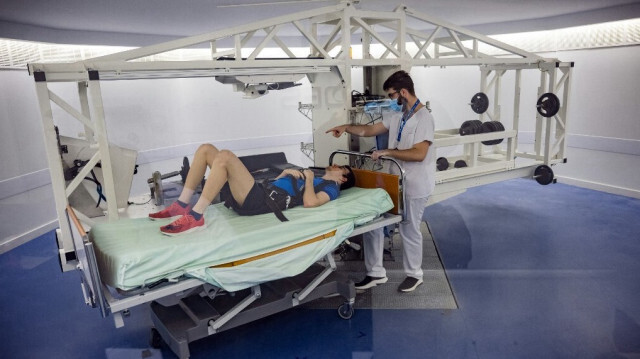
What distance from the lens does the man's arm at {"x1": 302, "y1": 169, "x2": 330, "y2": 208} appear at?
3.04 m

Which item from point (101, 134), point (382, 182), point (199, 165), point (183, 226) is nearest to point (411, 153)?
point (382, 182)

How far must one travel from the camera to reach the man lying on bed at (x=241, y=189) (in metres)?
2.91

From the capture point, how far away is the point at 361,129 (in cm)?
374

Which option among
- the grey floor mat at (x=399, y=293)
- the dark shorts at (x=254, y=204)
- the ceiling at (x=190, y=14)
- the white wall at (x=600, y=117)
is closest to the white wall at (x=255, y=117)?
the white wall at (x=600, y=117)

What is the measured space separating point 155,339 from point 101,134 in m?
1.38

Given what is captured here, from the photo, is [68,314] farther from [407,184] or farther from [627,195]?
[627,195]

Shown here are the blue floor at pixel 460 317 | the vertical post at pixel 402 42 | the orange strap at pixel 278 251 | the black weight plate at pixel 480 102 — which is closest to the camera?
the orange strap at pixel 278 251

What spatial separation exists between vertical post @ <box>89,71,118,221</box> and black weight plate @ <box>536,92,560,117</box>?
447cm

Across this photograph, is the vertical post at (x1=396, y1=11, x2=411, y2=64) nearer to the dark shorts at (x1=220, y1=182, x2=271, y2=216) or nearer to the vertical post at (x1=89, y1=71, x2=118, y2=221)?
the dark shorts at (x1=220, y1=182, x2=271, y2=216)

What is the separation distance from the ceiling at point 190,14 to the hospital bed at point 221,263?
1.89 meters

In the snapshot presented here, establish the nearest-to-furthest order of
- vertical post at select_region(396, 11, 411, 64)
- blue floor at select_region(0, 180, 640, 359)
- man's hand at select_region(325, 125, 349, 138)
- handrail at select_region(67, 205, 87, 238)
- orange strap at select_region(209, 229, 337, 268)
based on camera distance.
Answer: handrail at select_region(67, 205, 87, 238) → orange strap at select_region(209, 229, 337, 268) → blue floor at select_region(0, 180, 640, 359) → man's hand at select_region(325, 125, 349, 138) → vertical post at select_region(396, 11, 411, 64)

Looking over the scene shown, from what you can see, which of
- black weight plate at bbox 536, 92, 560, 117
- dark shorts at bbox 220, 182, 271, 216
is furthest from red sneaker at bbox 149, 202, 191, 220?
black weight plate at bbox 536, 92, 560, 117

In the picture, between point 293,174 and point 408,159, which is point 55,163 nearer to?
point 293,174

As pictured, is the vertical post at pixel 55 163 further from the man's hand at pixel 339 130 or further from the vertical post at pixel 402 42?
the vertical post at pixel 402 42
